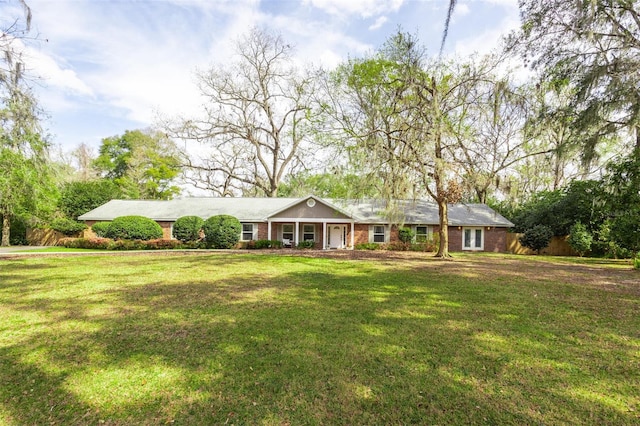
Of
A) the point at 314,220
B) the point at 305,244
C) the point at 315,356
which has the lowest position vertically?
the point at 315,356

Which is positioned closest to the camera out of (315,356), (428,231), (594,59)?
(315,356)

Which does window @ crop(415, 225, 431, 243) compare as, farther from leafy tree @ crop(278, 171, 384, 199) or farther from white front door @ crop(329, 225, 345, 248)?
leafy tree @ crop(278, 171, 384, 199)

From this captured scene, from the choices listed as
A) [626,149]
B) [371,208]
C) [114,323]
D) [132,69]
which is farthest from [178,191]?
[626,149]

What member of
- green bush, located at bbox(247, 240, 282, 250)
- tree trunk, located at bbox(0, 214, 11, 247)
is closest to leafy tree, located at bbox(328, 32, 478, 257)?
green bush, located at bbox(247, 240, 282, 250)

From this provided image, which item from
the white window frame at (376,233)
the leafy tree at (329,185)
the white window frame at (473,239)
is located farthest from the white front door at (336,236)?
the white window frame at (473,239)

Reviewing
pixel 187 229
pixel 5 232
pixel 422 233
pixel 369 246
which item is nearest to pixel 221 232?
pixel 187 229

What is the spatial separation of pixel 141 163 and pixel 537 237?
3942 cm

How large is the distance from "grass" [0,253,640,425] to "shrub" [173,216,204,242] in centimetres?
1370

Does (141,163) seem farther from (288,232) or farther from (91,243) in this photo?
(288,232)

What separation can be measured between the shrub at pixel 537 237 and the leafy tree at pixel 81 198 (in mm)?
33890

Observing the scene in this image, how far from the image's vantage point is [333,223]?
2377 centimetres

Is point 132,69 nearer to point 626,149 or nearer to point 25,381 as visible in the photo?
A: point 25,381

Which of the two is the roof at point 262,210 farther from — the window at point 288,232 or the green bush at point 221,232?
the green bush at point 221,232

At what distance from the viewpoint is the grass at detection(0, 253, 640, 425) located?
2.85 m
